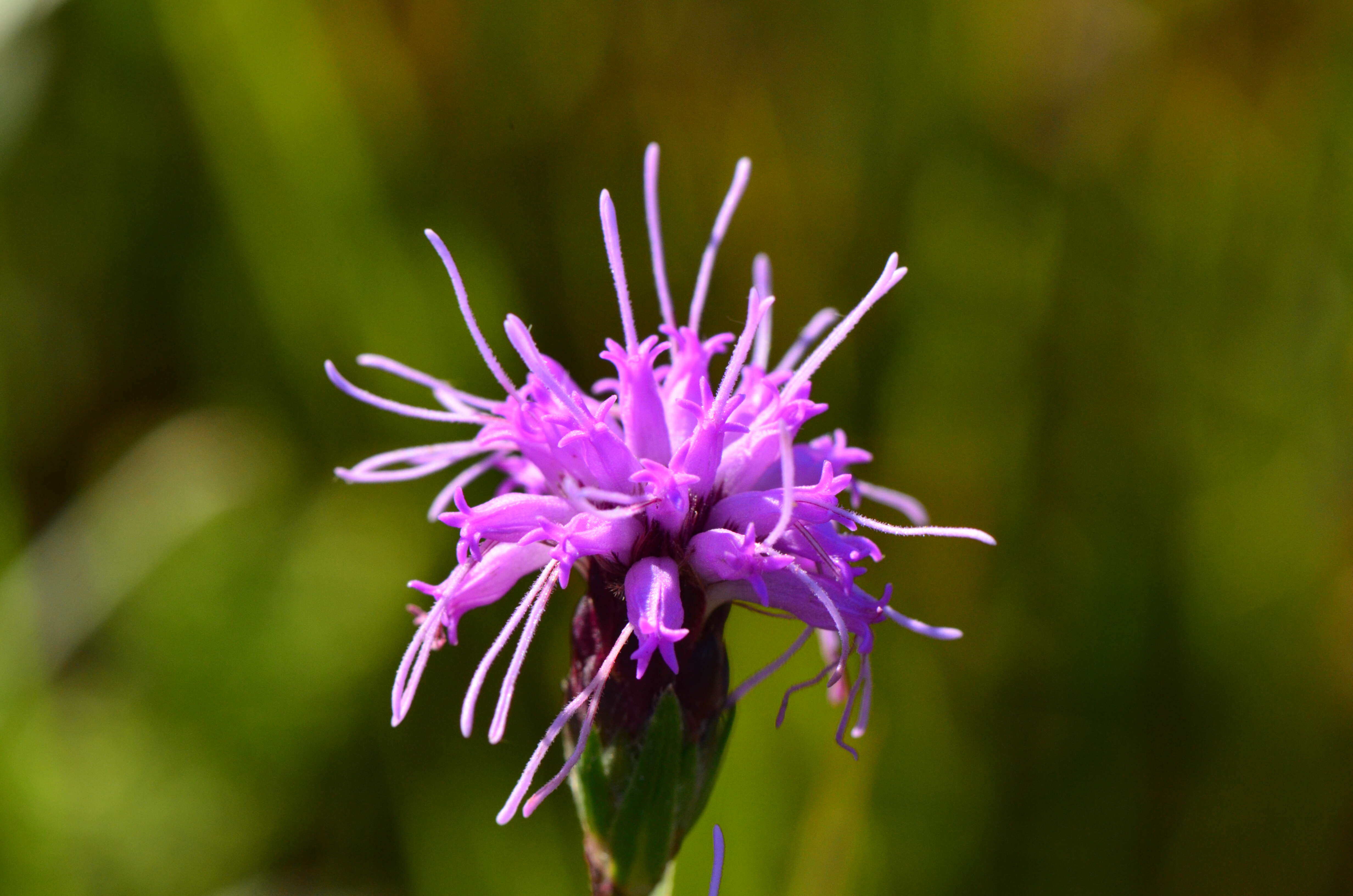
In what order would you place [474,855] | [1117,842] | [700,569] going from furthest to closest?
[1117,842], [474,855], [700,569]

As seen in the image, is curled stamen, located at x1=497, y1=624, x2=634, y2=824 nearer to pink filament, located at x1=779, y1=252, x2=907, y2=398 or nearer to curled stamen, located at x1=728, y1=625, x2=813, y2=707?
curled stamen, located at x1=728, y1=625, x2=813, y2=707

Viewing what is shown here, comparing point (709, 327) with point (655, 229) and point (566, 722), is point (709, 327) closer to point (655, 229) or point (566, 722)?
point (655, 229)

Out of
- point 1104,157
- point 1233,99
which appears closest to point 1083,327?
point 1104,157

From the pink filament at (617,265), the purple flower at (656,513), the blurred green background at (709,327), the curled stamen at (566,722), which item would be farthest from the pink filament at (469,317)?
the blurred green background at (709,327)

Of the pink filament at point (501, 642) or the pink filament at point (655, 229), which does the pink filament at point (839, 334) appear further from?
the pink filament at point (501, 642)

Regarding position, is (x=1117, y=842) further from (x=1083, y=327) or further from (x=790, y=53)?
(x=790, y=53)

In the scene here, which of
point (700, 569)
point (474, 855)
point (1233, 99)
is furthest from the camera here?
point (1233, 99)

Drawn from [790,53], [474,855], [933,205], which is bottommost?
[474,855]

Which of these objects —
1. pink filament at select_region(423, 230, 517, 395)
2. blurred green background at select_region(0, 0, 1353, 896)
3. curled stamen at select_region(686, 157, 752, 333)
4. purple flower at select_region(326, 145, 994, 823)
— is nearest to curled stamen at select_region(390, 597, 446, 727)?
purple flower at select_region(326, 145, 994, 823)
